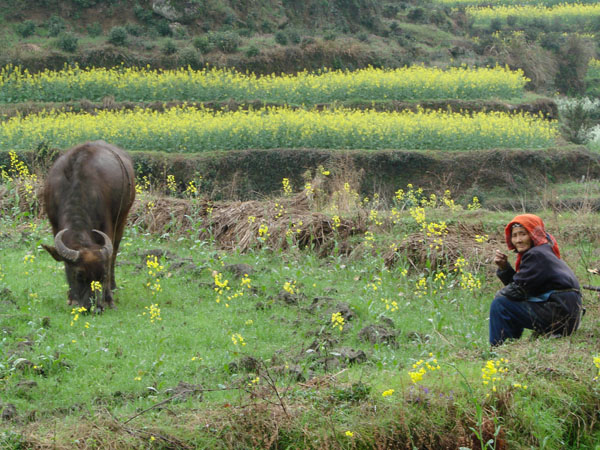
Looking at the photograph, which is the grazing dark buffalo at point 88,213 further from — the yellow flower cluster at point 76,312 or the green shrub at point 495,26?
the green shrub at point 495,26

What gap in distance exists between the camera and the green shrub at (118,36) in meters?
25.4

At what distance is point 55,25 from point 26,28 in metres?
1.01

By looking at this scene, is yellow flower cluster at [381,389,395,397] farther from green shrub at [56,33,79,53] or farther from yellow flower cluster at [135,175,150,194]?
green shrub at [56,33,79,53]

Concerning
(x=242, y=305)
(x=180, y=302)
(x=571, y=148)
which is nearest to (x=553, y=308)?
(x=242, y=305)

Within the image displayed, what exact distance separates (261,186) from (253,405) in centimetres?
1201

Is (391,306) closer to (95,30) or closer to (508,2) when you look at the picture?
(95,30)

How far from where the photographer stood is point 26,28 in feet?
85.5

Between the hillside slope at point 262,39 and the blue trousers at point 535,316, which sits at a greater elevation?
the blue trousers at point 535,316

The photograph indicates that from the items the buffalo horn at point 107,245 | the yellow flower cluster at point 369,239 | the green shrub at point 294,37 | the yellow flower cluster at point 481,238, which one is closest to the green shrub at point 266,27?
the green shrub at point 294,37

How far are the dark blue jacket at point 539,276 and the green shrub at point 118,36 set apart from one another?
2140cm

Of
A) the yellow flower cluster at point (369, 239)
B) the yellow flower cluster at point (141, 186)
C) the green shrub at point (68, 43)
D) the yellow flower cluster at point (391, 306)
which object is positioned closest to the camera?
the yellow flower cluster at point (391, 306)

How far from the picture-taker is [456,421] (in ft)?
18.4

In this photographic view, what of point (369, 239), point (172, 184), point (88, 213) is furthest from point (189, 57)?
point (88, 213)

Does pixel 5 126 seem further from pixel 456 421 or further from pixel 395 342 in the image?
A: pixel 456 421
